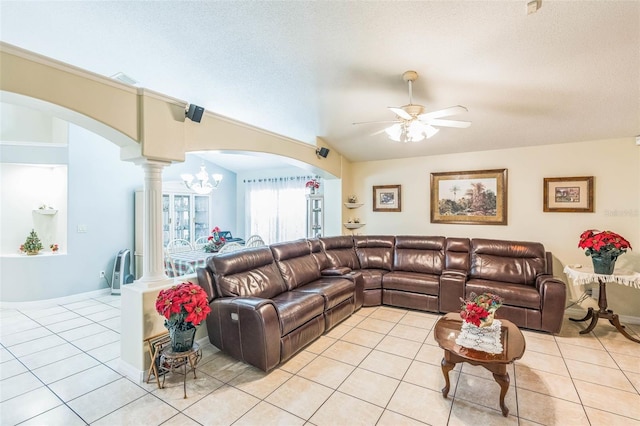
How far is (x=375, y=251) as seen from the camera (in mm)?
5090

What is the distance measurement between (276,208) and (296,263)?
3.26m

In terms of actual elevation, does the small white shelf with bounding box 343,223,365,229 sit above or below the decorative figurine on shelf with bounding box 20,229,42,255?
above

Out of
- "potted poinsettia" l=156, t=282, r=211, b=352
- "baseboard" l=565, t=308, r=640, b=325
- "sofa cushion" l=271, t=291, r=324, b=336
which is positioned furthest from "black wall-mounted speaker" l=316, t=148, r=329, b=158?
"baseboard" l=565, t=308, r=640, b=325

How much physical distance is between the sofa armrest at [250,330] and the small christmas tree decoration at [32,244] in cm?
375

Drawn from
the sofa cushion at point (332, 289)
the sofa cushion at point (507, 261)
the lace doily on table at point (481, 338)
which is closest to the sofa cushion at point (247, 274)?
the sofa cushion at point (332, 289)

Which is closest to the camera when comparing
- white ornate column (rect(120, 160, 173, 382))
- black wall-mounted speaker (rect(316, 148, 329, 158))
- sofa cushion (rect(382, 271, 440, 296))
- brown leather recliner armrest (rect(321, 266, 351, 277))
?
white ornate column (rect(120, 160, 173, 382))

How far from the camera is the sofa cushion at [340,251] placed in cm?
482

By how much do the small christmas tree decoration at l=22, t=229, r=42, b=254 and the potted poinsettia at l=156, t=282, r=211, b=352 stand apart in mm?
3682

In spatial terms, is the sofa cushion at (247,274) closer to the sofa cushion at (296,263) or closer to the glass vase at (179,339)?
the sofa cushion at (296,263)

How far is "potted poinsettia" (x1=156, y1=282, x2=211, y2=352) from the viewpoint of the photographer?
2355 mm

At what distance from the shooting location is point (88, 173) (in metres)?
5.00

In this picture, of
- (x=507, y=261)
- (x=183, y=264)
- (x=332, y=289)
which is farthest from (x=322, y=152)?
(x=507, y=261)

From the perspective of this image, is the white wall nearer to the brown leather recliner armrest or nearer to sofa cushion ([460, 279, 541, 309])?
the brown leather recliner armrest

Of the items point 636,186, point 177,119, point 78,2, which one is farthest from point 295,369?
point 636,186
